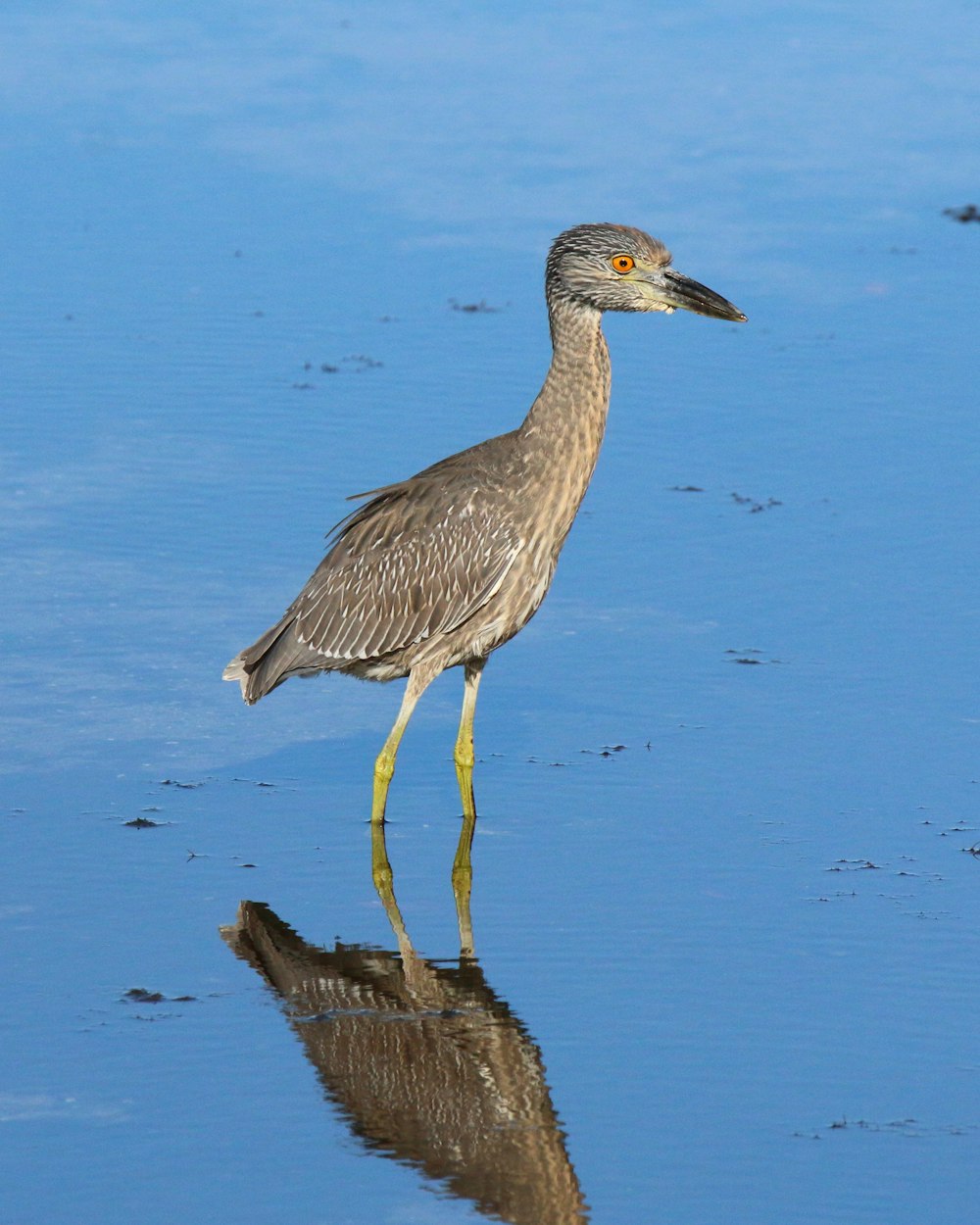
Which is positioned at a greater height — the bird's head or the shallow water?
the bird's head

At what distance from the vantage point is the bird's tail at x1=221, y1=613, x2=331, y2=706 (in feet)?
31.5

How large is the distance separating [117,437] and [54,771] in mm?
4257

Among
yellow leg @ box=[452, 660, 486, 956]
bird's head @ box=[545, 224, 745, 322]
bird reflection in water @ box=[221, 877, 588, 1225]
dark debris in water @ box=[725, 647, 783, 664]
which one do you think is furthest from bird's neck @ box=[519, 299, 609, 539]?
A: bird reflection in water @ box=[221, 877, 588, 1225]

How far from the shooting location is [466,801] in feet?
→ 30.3

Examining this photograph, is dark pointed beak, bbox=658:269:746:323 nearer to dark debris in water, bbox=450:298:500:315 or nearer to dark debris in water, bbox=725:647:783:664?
dark debris in water, bbox=725:647:783:664

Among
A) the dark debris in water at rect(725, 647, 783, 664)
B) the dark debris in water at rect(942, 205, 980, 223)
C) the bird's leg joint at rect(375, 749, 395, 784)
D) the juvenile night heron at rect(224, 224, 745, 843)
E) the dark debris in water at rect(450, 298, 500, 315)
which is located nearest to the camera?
the bird's leg joint at rect(375, 749, 395, 784)

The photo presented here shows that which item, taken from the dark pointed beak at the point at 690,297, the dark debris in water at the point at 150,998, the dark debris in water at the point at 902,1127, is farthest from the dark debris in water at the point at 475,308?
the dark debris in water at the point at 902,1127

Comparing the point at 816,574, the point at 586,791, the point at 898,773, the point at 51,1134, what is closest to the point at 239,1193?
the point at 51,1134

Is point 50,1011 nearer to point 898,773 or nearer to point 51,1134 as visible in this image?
point 51,1134

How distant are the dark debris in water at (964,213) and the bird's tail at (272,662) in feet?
31.3

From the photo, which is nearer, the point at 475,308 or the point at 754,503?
the point at 754,503

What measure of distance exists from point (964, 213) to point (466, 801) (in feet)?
32.8

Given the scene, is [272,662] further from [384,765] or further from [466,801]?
[466,801]

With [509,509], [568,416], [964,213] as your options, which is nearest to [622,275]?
[568,416]
